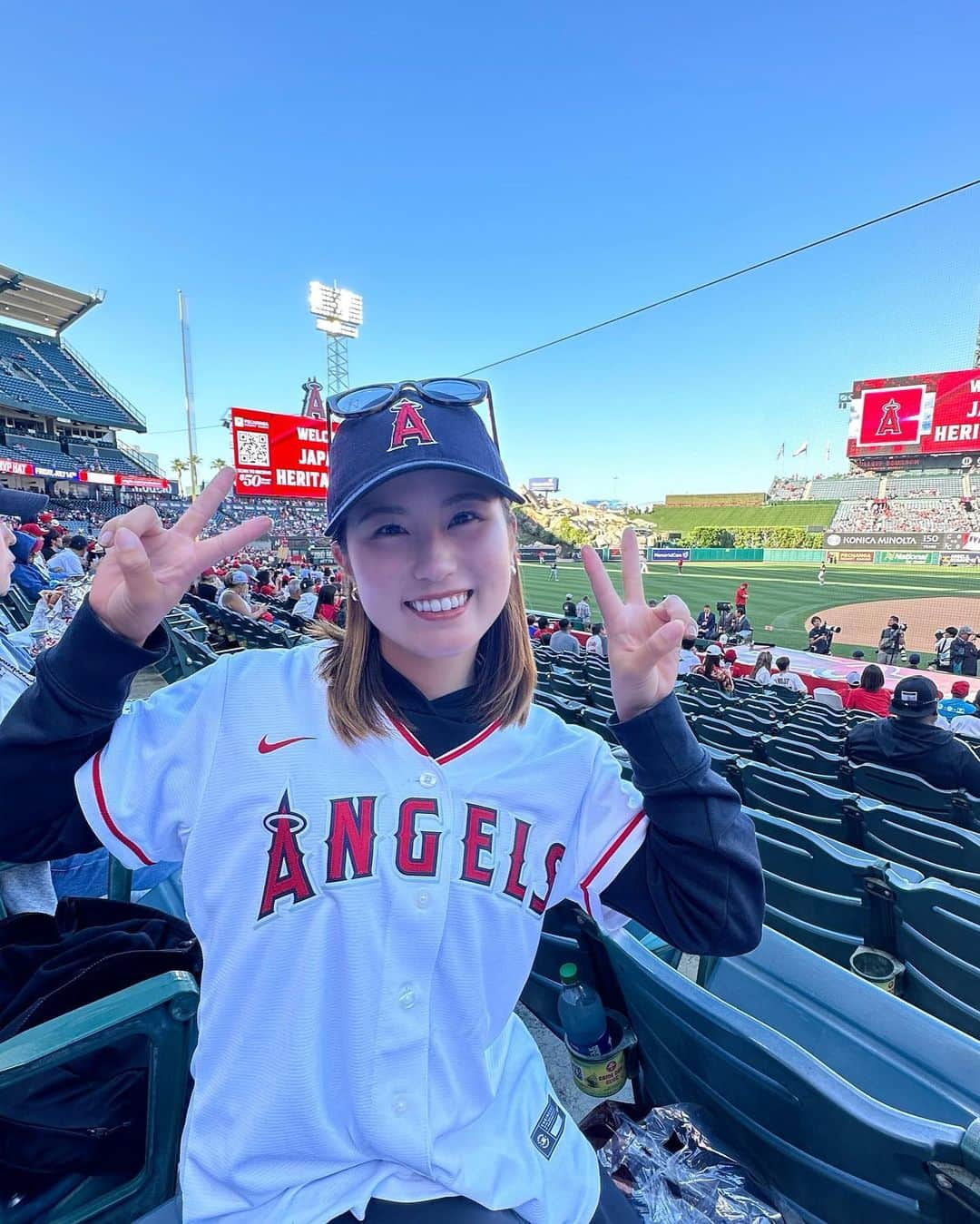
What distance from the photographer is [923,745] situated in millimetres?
3873

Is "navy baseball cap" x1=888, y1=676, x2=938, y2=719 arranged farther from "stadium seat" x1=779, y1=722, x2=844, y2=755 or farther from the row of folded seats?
the row of folded seats

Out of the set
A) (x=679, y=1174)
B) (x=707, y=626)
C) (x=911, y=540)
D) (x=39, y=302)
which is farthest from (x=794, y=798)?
(x=39, y=302)

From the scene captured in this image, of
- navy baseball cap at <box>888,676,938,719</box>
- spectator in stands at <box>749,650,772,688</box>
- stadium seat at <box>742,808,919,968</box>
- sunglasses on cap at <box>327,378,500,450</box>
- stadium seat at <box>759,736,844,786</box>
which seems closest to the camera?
sunglasses on cap at <box>327,378,500,450</box>

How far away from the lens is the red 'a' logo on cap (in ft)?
3.72

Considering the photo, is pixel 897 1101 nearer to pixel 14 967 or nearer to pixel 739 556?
pixel 14 967

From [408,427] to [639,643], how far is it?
2.00 ft

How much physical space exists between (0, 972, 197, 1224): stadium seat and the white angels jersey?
17cm

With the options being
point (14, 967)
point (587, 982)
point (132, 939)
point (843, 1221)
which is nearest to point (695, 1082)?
point (843, 1221)

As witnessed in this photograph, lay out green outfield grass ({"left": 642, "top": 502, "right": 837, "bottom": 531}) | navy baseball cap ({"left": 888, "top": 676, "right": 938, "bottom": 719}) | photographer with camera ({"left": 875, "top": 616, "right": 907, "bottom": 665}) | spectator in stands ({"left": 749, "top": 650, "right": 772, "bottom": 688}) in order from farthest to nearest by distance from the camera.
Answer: green outfield grass ({"left": 642, "top": 502, "right": 837, "bottom": 531}) < photographer with camera ({"left": 875, "top": 616, "right": 907, "bottom": 665}) < spectator in stands ({"left": 749, "top": 650, "right": 772, "bottom": 688}) < navy baseball cap ({"left": 888, "top": 676, "right": 938, "bottom": 719})

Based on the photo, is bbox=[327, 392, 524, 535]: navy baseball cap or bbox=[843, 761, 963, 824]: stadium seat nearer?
bbox=[327, 392, 524, 535]: navy baseball cap

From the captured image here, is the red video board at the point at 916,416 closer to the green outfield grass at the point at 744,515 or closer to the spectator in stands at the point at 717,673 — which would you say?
the green outfield grass at the point at 744,515

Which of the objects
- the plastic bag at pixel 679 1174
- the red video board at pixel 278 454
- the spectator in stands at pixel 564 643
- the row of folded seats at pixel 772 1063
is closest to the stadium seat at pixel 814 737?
the row of folded seats at pixel 772 1063

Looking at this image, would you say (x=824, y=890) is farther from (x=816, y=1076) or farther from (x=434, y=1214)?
(x=434, y=1214)

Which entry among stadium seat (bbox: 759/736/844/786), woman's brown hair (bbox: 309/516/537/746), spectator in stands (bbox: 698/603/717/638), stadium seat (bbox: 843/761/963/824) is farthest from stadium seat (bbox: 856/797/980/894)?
spectator in stands (bbox: 698/603/717/638)
